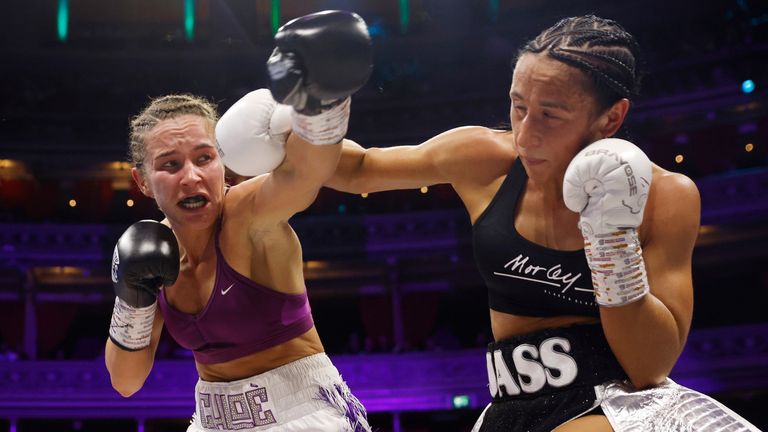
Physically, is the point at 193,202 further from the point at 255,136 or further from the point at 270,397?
the point at 270,397

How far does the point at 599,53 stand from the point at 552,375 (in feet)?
2.76

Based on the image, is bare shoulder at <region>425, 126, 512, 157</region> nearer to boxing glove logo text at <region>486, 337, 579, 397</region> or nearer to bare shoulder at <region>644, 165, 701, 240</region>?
bare shoulder at <region>644, 165, 701, 240</region>

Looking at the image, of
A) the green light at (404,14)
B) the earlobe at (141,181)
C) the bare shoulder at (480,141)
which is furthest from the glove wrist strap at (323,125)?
the green light at (404,14)

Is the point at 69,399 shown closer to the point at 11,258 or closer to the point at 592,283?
the point at 11,258

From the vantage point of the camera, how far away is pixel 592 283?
208 cm

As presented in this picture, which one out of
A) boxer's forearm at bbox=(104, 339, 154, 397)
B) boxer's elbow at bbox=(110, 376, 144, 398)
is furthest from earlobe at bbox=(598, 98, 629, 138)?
boxer's elbow at bbox=(110, 376, 144, 398)

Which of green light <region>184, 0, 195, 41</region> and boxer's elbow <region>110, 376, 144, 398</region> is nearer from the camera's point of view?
boxer's elbow <region>110, 376, 144, 398</region>

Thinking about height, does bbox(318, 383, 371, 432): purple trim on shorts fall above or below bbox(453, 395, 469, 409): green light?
above

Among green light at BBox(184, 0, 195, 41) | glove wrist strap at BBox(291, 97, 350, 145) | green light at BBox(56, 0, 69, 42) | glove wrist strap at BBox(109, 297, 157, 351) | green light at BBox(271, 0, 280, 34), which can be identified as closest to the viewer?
glove wrist strap at BBox(291, 97, 350, 145)

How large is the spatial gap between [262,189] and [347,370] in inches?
444

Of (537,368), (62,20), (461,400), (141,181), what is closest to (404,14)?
(62,20)

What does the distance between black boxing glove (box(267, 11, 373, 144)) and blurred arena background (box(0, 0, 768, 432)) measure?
1163 centimetres

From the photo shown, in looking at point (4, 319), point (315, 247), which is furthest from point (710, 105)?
point (4, 319)

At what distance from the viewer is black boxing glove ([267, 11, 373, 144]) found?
191 cm
